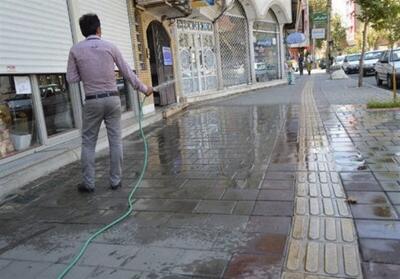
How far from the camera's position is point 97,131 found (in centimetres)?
505

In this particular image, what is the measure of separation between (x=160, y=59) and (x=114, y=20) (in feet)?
10.8

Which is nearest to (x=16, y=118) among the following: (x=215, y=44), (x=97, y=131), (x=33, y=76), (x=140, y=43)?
(x=33, y=76)

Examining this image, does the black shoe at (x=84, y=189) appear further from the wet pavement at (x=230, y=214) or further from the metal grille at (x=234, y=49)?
the metal grille at (x=234, y=49)

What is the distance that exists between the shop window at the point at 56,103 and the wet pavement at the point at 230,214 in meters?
1.32

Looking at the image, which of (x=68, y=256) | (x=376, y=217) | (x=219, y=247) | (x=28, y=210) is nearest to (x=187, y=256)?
(x=219, y=247)

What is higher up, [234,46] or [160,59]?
[234,46]

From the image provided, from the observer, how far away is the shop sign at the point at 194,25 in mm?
15211

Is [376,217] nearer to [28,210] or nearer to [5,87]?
[28,210]

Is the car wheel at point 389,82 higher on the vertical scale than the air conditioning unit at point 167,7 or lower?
lower

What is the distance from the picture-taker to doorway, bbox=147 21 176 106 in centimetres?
1307

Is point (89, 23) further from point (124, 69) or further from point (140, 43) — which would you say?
point (140, 43)

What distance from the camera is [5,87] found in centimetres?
629

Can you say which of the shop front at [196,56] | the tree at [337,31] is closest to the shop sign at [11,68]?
the shop front at [196,56]

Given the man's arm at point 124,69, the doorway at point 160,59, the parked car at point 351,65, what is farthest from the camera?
the parked car at point 351,65
